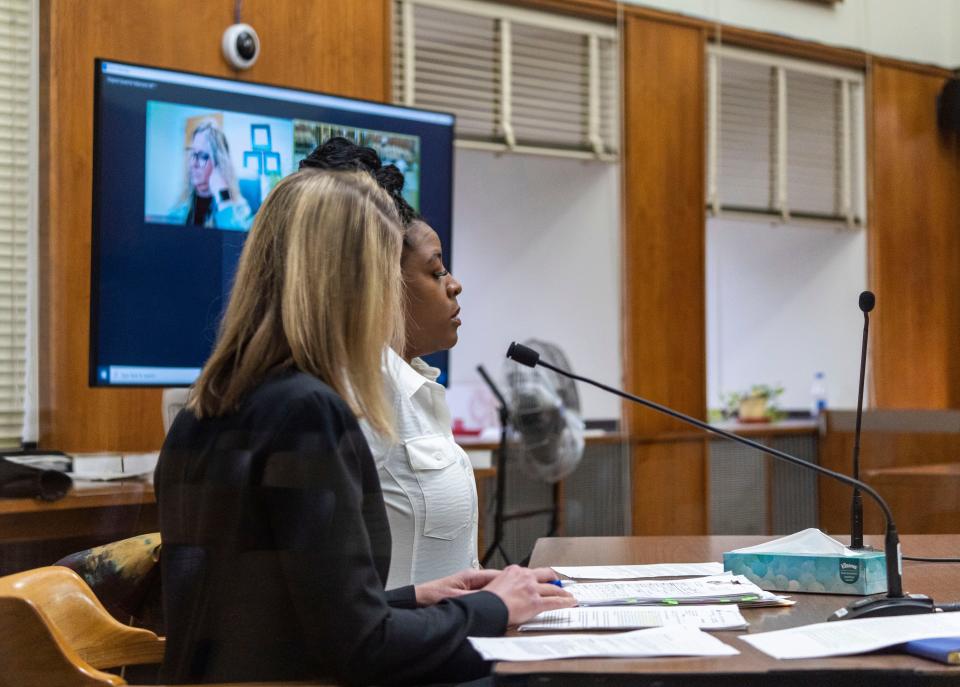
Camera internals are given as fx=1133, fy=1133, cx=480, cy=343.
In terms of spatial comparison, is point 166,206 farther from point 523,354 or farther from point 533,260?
point 533,260

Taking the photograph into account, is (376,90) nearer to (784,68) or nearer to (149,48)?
(149,48)

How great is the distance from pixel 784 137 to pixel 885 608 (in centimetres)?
415

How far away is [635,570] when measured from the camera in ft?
6.34

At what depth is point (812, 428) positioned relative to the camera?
4.64m

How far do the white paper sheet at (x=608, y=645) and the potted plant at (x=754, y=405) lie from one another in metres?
3.98

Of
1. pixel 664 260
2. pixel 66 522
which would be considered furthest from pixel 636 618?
pixel 664 260

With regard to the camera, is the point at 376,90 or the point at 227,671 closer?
the point at 227,671

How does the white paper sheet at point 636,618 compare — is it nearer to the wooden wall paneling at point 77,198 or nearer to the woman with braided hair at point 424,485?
the woman with braided hair at point 424,485

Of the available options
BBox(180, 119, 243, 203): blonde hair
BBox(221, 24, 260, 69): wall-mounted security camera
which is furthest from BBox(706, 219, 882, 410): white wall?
BBox(180, 119, 243, 203): blonde hair

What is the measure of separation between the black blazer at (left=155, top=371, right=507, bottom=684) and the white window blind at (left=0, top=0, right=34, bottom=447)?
1918mm

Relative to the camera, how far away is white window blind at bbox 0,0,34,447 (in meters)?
3.16

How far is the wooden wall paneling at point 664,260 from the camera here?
15.7 ft

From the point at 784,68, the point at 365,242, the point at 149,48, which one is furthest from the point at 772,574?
the point at 784,68

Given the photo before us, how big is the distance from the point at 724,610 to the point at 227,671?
0.65m
